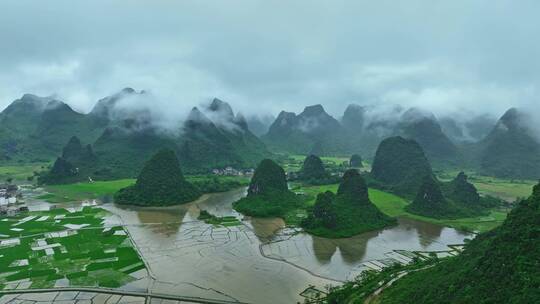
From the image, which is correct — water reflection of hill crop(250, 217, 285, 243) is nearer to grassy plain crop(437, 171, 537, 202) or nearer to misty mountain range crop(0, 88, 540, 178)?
grassy plain crop(437, 171, 537, 202)

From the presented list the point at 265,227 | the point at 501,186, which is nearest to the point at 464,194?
the point at 501,186

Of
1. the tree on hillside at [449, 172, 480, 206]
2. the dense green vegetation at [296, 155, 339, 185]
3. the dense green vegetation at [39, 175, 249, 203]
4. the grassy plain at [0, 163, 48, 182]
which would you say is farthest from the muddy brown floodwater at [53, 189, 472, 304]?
the grassy plain at [0, 163, 48, 182]

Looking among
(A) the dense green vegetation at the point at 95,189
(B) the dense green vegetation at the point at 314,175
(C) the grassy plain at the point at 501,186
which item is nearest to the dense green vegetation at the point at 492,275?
(C) the grassy plain at the point at 501,186

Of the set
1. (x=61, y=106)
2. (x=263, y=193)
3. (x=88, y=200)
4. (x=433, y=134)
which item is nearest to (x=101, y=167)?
(x=88, y=200)

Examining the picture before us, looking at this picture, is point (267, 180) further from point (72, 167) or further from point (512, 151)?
point (512, 151)

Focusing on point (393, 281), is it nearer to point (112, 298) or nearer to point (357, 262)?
point (357, 262)
